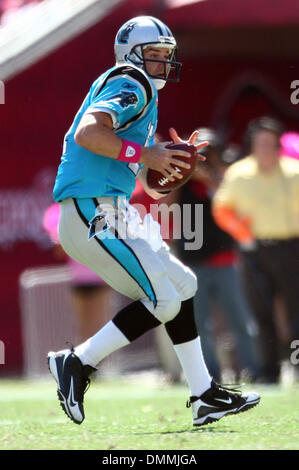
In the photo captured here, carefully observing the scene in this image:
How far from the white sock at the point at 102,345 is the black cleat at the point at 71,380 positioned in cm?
3

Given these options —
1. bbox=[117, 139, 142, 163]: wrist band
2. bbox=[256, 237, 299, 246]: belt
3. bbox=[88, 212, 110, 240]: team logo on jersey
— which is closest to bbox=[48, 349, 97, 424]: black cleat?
bbox=[88, 212, 110, 240]: team logo on jersey

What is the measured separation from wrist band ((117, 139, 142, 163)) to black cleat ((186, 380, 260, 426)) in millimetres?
1195

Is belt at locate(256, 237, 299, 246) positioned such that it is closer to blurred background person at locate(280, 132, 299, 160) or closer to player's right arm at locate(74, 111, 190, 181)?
blurred background person at locate(280, 132, 299, 160)

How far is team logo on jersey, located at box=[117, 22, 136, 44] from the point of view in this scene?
5.46m

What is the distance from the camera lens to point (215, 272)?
930 cm

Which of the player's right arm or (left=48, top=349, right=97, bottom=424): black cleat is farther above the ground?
the player's right arm

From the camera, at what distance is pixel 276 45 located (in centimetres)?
1346

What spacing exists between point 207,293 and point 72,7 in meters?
4.17

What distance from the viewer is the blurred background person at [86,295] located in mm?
10359

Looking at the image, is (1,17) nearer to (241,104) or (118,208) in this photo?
(241,104)
